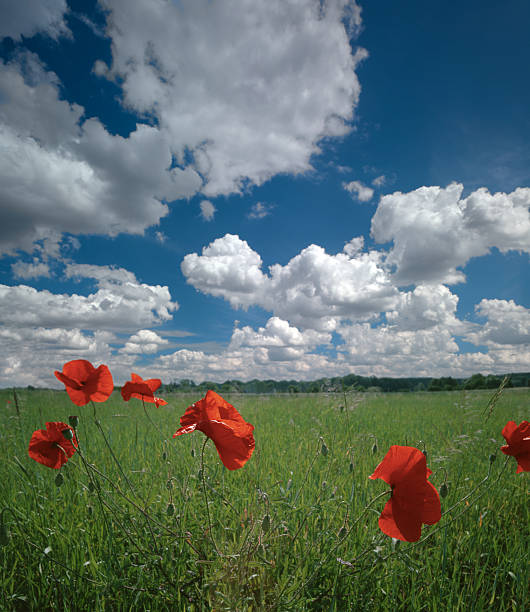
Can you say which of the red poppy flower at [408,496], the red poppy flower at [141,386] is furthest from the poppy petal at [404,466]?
the red poppy flower at [141,386]

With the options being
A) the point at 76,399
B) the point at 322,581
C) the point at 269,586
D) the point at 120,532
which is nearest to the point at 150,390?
the point at 76,399

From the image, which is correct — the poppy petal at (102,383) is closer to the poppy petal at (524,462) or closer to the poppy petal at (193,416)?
the poppy petal at (193,416)

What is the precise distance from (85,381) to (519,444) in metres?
2.12

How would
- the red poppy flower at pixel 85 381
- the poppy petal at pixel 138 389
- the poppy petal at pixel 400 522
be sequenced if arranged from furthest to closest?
1. the poppy petal at pixel 138 389
2. the red poppy flower at pixel 85 381
3. the poppy petal at pixel 400 522

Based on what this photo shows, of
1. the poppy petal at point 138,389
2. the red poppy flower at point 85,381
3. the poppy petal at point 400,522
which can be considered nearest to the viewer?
the poppy petal at point 400,522

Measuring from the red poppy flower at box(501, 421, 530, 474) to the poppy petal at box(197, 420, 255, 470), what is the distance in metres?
1.28

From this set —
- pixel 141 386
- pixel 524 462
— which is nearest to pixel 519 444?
pixel 524 462

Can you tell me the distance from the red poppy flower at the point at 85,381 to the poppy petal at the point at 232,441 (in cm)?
71

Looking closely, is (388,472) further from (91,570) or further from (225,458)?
(91,570)

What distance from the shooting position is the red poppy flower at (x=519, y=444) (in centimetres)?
166

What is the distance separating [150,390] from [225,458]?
0.90 meters

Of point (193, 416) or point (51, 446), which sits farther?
point (51, 446)

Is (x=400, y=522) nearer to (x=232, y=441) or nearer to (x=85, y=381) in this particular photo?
(x=232, y=441)

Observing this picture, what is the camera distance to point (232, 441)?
1222mm
